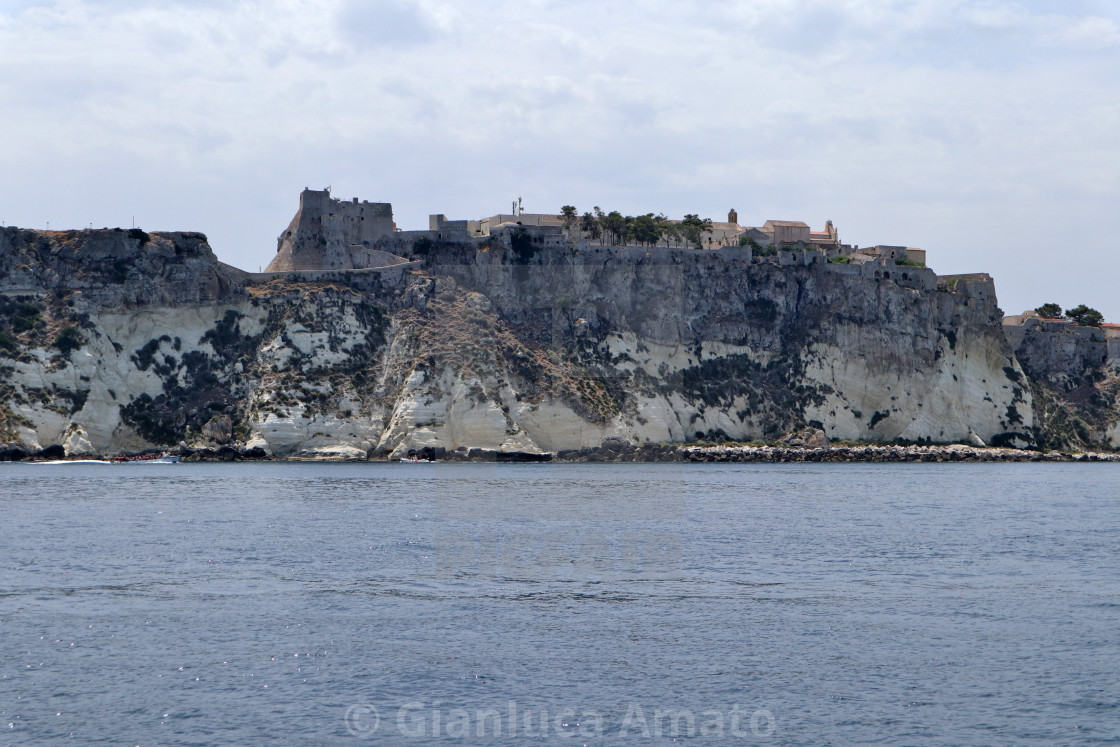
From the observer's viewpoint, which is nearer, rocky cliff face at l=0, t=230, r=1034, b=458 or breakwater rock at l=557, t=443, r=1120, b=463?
rocky cliff face at l=0, t=230, r=1034, b=458

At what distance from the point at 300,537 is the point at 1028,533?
34.0m

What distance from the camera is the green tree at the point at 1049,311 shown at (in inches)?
5955

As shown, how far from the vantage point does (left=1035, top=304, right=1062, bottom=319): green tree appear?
15125cm

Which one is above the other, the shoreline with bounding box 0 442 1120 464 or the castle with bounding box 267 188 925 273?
the castle with bounding box 267 188 925 273

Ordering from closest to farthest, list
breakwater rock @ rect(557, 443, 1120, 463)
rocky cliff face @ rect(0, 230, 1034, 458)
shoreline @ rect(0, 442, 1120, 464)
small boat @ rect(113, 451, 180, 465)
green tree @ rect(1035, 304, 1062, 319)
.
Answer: small boat @ rect(113, 451, 180, 465) < shoreline @ rect(0, 442, 1120, 464) < rocky cliff face @ rect(0, 230, 1034, 458) < breakwater rock @ rect(557, 443, 1120, 463) < green tree @ rect(1035, 304, 1062, 319)

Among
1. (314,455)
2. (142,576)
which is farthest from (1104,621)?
(314,455)

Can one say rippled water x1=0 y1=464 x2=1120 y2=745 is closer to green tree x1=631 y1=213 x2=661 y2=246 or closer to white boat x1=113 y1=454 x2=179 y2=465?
white boat x1=113 y1=454 x2=179 y2=465

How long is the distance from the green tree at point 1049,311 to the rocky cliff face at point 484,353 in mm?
26047

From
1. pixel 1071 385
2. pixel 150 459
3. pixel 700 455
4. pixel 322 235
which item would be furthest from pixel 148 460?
pixel 1071 385

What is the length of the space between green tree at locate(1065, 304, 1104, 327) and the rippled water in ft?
299

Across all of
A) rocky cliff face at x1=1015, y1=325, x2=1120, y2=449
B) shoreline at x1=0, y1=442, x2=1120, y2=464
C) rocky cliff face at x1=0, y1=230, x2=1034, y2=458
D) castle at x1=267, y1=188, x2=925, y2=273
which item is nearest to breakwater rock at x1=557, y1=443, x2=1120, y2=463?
shoreline at x1=0, y1=442, x2=1120, y2=464

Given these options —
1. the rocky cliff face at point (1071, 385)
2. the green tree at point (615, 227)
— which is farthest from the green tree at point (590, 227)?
the rocky cliff face at point (1071, 385)

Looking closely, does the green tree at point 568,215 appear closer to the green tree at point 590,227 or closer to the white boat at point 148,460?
the green tree at point 590,227

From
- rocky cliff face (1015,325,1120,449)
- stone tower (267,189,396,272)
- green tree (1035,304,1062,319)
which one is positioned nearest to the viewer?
stone tower (267,189,396,272)
